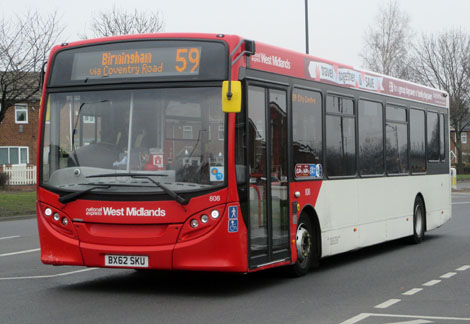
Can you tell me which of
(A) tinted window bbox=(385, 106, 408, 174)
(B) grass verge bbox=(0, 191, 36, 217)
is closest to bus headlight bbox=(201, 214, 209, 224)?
(A) tinted window bbox=(385, 106, 408, 174)

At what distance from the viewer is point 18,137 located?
5594 centimetres

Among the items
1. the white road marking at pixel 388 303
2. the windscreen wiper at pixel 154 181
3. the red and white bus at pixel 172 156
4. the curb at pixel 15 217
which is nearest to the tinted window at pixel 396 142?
the red and white bus at pixel 172 156

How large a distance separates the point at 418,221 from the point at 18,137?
42841 mm

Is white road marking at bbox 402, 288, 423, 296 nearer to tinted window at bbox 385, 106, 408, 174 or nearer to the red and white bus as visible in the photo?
the red and white bus

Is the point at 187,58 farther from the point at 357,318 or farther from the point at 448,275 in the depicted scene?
the point at 448,275

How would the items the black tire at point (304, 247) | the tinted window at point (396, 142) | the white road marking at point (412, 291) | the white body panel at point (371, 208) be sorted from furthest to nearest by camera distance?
the tinted window at point (396, 142)
the white body panel at point (371, 208)
the black tire at point (304, 247)
the white road marking at point (412, 291)

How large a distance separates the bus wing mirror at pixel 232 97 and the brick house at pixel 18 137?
47008mm

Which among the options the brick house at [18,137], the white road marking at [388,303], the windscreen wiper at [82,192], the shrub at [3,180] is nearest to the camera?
the white road marking at [388,303]

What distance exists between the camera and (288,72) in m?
11.5

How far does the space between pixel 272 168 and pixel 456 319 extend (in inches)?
130

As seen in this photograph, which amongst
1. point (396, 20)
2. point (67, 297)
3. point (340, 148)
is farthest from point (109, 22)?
point (67, 297)

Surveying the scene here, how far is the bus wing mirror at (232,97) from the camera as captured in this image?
9.59 m

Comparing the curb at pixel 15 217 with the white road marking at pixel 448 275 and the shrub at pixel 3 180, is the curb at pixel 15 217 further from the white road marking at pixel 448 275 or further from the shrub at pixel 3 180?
the white road marking at pixel 448 275

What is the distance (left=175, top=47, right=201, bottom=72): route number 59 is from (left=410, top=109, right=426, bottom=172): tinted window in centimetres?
760
